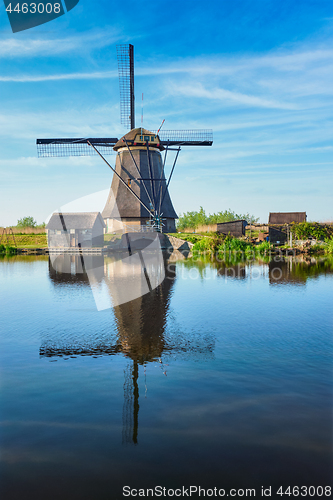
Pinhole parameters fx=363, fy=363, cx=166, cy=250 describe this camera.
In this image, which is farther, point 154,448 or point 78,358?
point 78,358

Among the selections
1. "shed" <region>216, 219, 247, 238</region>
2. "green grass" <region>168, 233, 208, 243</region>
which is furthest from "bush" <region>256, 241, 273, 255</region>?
"shed" <region>216, 219, 247, 238</region>

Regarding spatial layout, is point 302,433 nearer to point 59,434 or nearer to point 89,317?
point 59,434

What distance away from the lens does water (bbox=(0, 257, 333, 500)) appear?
373 cm

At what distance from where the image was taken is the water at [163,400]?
373 centimetres

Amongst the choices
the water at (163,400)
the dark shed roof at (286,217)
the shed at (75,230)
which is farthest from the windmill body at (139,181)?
the water at (163,400)

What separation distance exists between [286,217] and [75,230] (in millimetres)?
24230

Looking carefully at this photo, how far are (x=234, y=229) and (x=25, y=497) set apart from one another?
39216mm

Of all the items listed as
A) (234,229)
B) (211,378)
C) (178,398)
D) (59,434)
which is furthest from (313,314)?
(234,229)

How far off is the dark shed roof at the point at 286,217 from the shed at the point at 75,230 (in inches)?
792

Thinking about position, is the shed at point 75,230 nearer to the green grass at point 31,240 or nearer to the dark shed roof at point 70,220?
the dark shed roof at point 70,220

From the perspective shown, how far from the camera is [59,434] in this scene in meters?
4.41

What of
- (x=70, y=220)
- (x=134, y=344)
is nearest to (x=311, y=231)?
(x=70, y=220)

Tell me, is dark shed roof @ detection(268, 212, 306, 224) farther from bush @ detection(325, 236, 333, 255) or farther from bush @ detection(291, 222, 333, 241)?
bush @ detection(325, 236, 333, 255)

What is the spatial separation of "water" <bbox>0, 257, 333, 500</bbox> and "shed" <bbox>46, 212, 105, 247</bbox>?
93.2 feet
